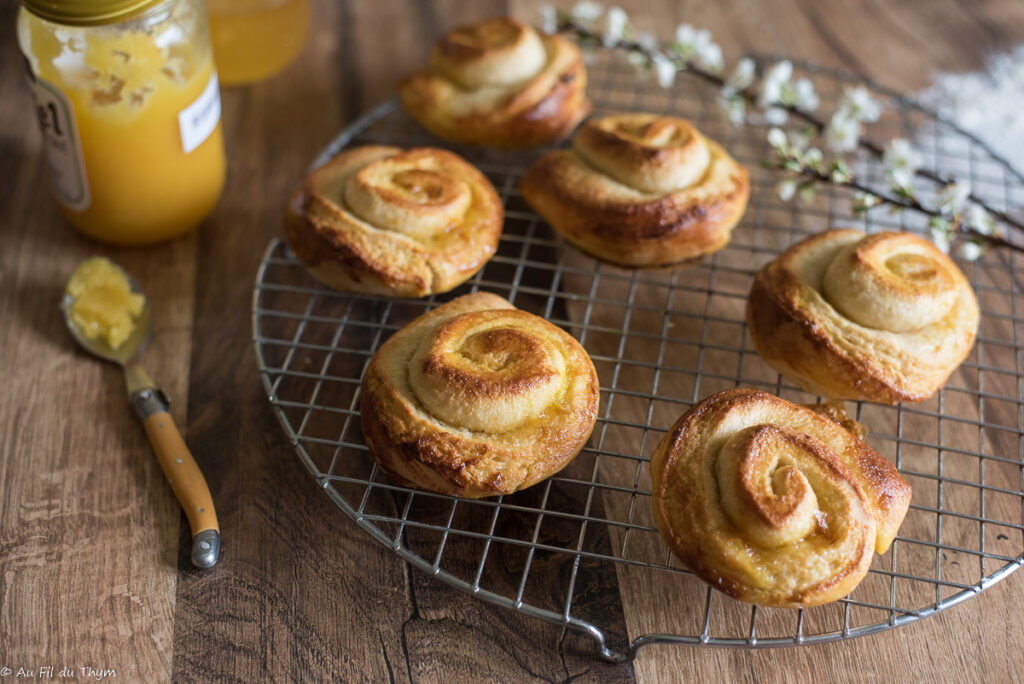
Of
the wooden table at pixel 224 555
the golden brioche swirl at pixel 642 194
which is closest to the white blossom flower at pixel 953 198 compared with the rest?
the golden brioche swirl at pixel 642 194

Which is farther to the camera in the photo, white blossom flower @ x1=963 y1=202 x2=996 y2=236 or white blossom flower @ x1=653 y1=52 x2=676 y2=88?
white blossom flower @ x1=653 y1=52 x2=676 y2=88

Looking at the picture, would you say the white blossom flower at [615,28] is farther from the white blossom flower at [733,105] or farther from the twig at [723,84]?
the white blossom flower at [733,105]

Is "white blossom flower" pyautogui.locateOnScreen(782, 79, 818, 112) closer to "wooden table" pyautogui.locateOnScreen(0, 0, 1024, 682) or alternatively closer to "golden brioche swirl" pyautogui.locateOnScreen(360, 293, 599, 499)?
"golden brioche swirl" pyautogui.locateOnScreen(360, 293, 599, 499)

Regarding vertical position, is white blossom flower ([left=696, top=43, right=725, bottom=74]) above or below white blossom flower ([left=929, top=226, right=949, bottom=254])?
above

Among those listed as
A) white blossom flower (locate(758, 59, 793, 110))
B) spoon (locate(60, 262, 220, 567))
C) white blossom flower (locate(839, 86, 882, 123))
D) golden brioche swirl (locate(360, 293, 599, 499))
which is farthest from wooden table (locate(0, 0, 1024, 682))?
white blossom flower (locate(758, 59, 793, 110))

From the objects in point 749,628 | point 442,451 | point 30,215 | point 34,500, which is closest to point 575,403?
point 442,451

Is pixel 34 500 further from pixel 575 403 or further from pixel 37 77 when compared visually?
pixel 575 403
